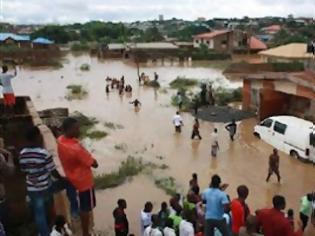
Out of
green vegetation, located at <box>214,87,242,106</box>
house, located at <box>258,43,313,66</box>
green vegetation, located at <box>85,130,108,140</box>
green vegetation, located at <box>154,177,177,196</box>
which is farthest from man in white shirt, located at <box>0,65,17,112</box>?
house, located at <box>258,43,313,66</box>

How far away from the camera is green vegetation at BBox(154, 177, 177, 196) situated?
44.8ft

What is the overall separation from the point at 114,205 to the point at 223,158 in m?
5.95

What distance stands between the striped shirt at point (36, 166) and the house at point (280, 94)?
1484 cm

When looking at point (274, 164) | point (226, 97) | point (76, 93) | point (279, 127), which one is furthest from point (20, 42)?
point (274, 164)

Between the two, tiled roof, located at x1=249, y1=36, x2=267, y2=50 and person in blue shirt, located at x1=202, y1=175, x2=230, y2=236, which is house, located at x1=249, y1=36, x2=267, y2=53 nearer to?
tiled roof, located at x1=249, y1=36, x2=267, y2=50

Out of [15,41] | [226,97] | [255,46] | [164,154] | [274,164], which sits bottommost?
[164,154]

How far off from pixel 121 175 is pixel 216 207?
8890 mm

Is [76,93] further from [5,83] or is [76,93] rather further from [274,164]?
[274,164]

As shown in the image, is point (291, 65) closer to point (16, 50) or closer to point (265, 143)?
point (265, 143)

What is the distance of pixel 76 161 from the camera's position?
5.77 meters

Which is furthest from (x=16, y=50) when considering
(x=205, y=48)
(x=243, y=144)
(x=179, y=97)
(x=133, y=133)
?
(x=243, y=144)

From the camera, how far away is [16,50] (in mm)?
61375

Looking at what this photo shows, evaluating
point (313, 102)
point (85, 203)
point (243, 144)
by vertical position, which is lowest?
point (243, 144)

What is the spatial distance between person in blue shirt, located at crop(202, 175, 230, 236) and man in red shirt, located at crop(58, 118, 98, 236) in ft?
5.29
